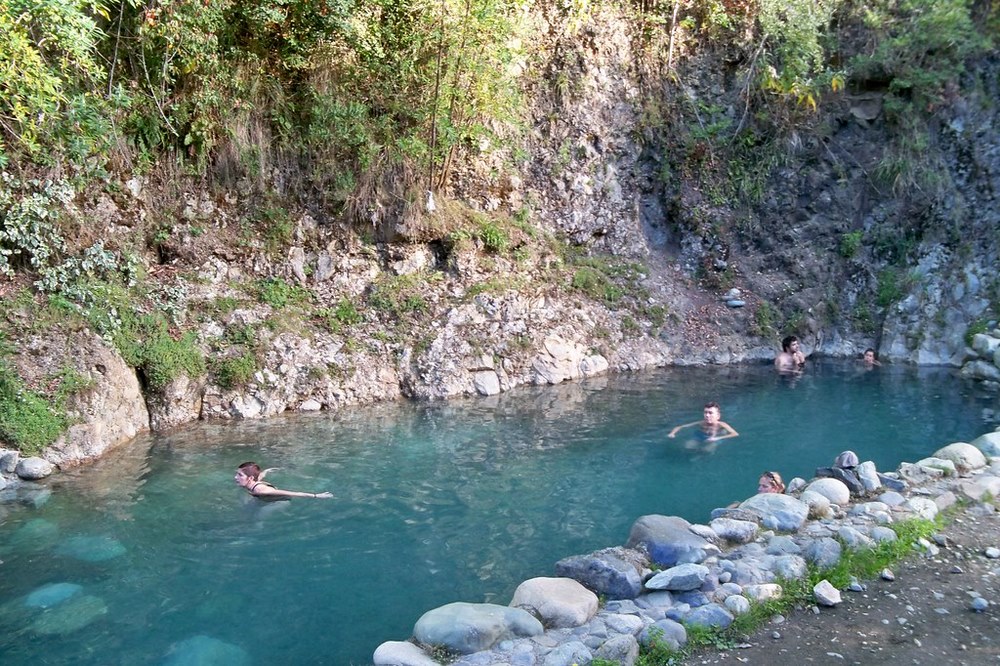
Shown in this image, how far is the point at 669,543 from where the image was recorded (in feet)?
16.7

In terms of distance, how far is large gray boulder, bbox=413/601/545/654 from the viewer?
159 inches

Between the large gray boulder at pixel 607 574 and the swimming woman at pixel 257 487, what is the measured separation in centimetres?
316

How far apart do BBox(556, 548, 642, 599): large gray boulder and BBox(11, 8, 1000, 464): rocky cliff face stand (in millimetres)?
6121

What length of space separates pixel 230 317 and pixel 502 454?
15.5 feet

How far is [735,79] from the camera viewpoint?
55.9 ft

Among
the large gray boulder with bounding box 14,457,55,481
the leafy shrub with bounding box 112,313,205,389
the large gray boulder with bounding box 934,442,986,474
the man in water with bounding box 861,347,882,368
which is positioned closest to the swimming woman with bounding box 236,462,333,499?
the large gray boulder with bounding box 14,457,55,481

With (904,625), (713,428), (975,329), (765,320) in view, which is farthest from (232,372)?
(975,329)

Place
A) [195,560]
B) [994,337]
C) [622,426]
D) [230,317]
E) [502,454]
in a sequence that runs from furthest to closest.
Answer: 1. [994,337]
2. [230,317]
3. [622,426]
4. [502,454]
5. [195,560]

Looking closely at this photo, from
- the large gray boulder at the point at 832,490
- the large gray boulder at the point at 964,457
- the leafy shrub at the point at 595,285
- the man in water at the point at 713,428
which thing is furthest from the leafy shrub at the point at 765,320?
the large gray boulder at the point at 832,490

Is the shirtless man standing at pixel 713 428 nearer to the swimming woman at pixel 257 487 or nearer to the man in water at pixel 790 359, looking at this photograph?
the man in water at pixel 790 359

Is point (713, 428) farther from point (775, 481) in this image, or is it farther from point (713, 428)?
point (775, 481)

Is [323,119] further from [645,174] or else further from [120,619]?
[120,619]

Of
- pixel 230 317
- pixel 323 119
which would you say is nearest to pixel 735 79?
pixel 323 119

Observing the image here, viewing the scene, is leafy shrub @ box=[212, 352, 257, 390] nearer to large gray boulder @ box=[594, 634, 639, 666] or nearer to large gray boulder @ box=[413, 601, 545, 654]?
large gray boulder @ box=[413, 601, 545, 654]
